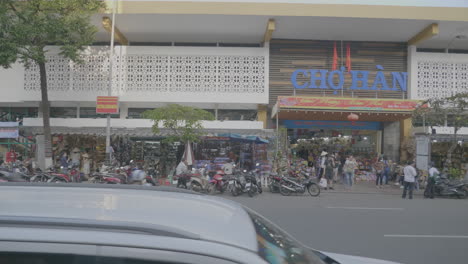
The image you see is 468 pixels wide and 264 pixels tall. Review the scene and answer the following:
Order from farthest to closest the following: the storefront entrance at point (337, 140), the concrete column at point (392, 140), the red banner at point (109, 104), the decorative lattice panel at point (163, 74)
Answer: the storefront entrance at point (337, 140)
the concrete column at point (392, 140)
the decorative lattice panel at point (163, 74)
the red banner at point (109, 104)

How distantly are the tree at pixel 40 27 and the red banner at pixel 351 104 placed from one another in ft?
31.0

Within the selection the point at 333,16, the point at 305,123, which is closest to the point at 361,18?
the point at 333,16

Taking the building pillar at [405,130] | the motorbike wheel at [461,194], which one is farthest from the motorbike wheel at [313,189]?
the building pillar at [405,130]

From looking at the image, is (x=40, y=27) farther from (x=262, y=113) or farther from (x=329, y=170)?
(x=329, y=170)

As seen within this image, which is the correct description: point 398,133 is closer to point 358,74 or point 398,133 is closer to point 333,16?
point 358,74

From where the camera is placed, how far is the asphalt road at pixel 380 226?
587 centimetres

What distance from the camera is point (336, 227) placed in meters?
7.65

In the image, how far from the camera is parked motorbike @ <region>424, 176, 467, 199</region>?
45.1 ft

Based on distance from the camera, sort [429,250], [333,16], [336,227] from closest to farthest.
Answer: [429,250], [336,227], [333,16]

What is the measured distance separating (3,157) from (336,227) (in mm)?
19539

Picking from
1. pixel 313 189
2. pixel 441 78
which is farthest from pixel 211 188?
pixel 441 78

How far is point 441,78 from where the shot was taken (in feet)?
66.7

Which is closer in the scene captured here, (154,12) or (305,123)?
(154,12)

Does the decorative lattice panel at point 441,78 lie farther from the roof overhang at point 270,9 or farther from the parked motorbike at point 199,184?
the parked motorbike at point 199,184
